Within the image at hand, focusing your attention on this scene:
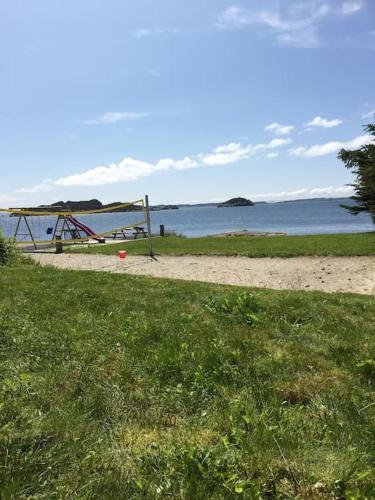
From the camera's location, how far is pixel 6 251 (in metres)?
12.0

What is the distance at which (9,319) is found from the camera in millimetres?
5582

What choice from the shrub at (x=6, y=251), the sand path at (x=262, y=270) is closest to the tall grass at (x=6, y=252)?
the shrub at (x=6, y=251)

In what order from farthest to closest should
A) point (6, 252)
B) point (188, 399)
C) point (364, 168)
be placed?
point (364, 168), point (6, 252), point (188, 399)

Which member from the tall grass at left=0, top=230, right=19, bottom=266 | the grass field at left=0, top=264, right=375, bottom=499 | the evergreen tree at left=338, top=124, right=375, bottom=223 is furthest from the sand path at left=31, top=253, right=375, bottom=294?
the evergreen tree at left=338, top=124, right=375, bottom=223

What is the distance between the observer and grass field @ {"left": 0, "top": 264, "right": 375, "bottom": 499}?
102 inches

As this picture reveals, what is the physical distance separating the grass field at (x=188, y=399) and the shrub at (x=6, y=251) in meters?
5.43

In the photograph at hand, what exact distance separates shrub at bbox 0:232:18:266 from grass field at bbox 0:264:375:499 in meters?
5.43

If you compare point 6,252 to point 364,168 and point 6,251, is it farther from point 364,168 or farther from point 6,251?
point 364,168

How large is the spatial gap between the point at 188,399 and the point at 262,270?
8499 mm

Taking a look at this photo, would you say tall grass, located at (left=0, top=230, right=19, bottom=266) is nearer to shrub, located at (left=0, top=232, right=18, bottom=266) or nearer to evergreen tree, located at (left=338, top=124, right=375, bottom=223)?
shrub, located at (left=0, top=232, right=18, bottom=266)

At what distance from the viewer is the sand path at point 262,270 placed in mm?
9883

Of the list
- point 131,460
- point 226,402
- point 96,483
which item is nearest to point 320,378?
point 226,402

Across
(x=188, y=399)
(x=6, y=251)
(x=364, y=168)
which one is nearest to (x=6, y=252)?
(x=6, y=251)

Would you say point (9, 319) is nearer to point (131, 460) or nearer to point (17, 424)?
point (17, 424)
